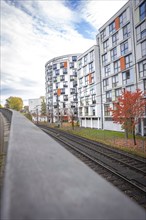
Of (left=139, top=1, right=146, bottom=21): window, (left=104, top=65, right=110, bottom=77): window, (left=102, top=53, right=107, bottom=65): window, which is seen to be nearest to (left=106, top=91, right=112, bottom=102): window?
(left=104, top=65, right=110, bottom=77): window

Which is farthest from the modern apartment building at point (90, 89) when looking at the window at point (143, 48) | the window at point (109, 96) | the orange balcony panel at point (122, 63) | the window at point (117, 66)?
the window at point (143, 48)

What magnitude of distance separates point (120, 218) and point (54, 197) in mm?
370

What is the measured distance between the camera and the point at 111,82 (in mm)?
42656

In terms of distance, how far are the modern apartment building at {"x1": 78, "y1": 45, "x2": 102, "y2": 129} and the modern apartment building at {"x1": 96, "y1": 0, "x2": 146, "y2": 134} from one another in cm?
192

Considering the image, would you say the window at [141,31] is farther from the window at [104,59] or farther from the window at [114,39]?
the window at [104,59]

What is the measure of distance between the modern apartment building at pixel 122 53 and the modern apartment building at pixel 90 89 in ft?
6.30

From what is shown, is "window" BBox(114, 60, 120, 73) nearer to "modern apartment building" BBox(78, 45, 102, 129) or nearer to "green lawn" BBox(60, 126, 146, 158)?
"modern apartment building" BBox(78, 45, 102, 129)

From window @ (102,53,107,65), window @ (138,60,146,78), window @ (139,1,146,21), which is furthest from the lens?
window @ (102,53,107,65)

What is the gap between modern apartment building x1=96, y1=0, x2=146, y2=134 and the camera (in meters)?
32.7

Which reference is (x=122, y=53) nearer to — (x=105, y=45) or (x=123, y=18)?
(x=123, y=18)

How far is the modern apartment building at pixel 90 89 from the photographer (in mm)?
48719

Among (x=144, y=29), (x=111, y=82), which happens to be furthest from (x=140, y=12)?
(x=111, y=82)

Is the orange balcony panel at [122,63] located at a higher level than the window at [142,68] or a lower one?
higher

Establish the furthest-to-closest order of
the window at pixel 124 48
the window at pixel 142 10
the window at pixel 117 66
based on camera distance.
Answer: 1. the window at pixel 117 66
2. the window at pixel 124 48
3. the window at pixel 142 10
